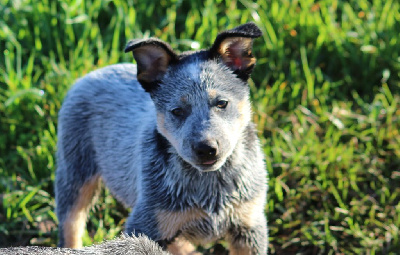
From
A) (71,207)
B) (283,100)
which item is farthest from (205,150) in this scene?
(283,100)

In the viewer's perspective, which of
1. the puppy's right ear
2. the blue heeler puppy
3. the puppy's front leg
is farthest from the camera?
the puppy's front leg

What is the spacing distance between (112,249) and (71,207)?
214 centimetres

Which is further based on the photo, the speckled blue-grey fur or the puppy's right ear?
the puppy's right ear

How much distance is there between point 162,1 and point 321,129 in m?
2.42

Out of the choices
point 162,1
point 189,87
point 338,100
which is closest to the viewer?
point 189,87

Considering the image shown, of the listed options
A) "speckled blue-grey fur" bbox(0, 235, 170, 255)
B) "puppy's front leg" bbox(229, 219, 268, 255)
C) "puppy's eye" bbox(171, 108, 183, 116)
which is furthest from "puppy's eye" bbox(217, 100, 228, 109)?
"speckled blue-grey fur" bbox(0, 235, 170, 255)

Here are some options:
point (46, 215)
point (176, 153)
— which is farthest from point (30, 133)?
point (176, 153)

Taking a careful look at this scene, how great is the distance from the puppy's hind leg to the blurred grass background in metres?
0.16

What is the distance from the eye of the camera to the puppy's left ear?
3809mm

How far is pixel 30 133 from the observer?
5613 millimetres

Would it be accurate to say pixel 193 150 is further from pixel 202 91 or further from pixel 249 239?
pixel 249 239

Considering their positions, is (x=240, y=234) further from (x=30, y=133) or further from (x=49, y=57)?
(x=49, y=57)

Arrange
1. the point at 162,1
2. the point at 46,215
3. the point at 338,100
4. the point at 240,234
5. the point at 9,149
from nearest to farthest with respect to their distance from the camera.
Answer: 1. the point at 240,234
2. the point at 46,215
3. the point at 9,149
4. the point at 338,100
5. the point at 162,1

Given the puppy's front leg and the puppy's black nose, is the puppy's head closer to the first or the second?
the puppy's black nose
